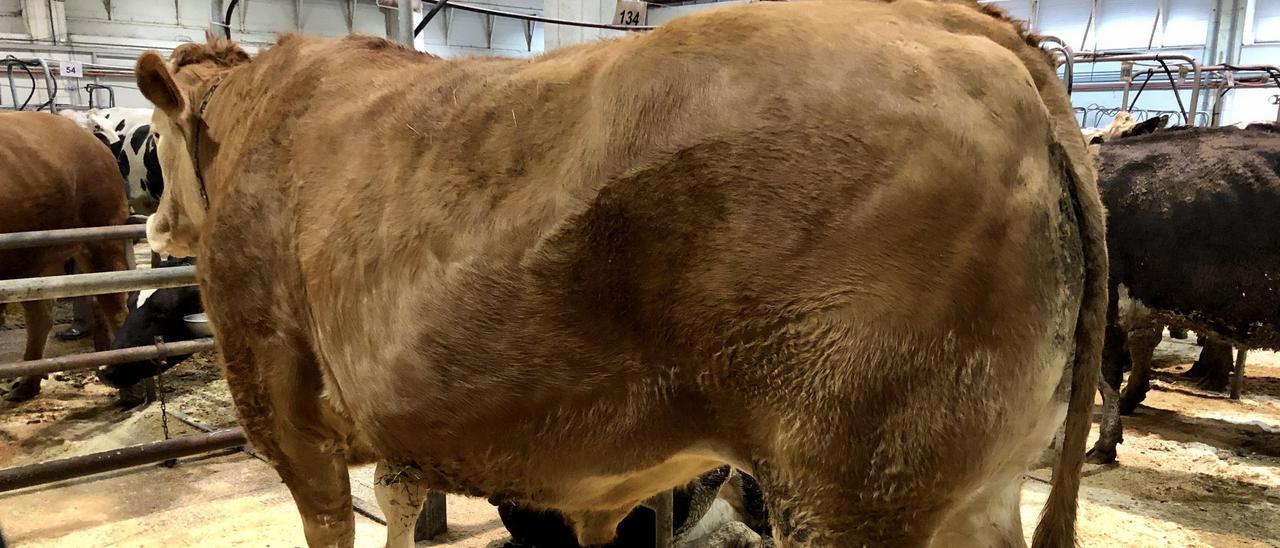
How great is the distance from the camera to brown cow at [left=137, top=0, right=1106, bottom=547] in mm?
1346

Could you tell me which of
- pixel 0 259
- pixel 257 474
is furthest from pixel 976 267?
pixel 0 259

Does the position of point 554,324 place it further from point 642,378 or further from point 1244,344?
point 1244,344

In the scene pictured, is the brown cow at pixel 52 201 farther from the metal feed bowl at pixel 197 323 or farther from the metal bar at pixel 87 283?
the metal bar at pixel 87 283

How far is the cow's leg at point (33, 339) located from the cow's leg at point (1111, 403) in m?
6.70

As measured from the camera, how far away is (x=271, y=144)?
2217 mm

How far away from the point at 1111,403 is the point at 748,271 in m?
4.42

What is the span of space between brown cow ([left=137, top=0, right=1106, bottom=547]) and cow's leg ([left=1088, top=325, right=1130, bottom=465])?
380 centimetres

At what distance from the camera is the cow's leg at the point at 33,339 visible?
18.4ft

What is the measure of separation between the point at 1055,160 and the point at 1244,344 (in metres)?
4.06

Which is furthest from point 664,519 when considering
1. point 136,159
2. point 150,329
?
point 136,159

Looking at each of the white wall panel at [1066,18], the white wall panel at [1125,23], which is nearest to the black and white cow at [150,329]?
the white wall panel at [1066,18]

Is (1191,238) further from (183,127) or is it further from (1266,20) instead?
(1266,20)

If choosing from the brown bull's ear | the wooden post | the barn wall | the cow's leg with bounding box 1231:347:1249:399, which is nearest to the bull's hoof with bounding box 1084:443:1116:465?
the cow's leg with bounding box 1231:347:1249:399

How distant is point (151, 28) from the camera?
1451 cm
